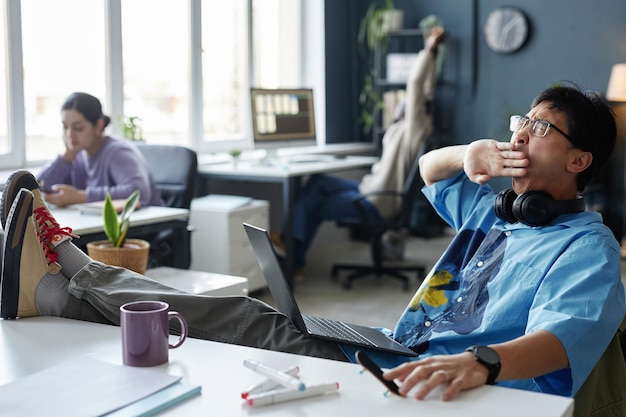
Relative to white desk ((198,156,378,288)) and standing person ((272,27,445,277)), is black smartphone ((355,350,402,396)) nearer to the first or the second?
white desk ((198,156,378,288))

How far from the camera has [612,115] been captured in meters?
1.72

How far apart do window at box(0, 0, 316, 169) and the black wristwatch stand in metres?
3.64

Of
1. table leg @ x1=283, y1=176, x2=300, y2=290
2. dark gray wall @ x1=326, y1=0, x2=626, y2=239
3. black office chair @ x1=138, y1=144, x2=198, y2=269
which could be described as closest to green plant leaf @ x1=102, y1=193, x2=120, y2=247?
black office chair @ x1=138, y1=144, x2=198, y2=269

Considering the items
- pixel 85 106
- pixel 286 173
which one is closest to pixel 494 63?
pixel 286 173

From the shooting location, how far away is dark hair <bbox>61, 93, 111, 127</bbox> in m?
3.77

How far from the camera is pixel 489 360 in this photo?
1.21m

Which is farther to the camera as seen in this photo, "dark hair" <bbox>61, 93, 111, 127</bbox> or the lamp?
the lamp

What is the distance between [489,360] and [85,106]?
2.97m

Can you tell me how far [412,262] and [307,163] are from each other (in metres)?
1.03

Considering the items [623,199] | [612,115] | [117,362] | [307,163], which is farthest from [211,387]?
[623,199]

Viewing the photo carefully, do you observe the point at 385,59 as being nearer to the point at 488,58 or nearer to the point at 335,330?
the point at 488,58

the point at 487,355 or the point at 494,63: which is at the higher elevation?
the point at 494,63

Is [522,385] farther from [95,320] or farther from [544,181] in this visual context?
[95,320]

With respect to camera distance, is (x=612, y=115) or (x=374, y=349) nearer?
(x=374, y=349)
